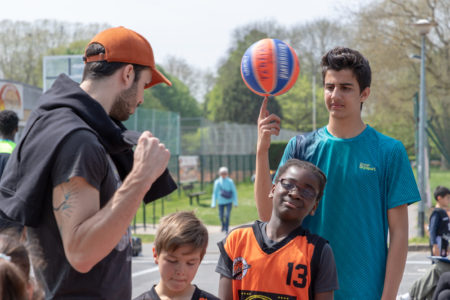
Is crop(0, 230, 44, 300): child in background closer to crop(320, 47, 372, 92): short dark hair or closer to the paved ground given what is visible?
crop(320, 47, 372, 92): short dark hair

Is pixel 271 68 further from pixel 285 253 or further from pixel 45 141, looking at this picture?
pixel 45 141

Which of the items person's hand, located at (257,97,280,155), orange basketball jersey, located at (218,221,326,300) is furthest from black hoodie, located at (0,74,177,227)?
person's hand, located at (257,97,280,155)

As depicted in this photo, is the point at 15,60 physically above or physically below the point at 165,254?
above

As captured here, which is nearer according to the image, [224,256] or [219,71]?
[224,256]

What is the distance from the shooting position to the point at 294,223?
10.5 ft

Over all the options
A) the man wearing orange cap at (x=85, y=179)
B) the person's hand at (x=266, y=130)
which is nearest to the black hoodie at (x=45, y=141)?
the man wearing orange cap at (x=85, y=179)

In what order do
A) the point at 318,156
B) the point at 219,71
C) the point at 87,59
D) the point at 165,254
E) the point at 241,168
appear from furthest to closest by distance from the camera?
the point at 219,71 < the point at 241,168 < the point at 318,156 < the point at 165,254 < the point at 87,59

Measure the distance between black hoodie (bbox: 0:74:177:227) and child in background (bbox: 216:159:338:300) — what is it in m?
1.03

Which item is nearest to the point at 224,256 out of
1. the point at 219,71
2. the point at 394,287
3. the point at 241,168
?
the point at 394,287

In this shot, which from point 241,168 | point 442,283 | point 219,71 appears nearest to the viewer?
point 442,283

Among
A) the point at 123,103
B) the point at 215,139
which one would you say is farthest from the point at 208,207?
the point at 123,103

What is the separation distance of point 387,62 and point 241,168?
58.7 feet

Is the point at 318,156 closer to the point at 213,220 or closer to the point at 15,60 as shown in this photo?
the point at 213,220

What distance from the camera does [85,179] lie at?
212 centimetres
